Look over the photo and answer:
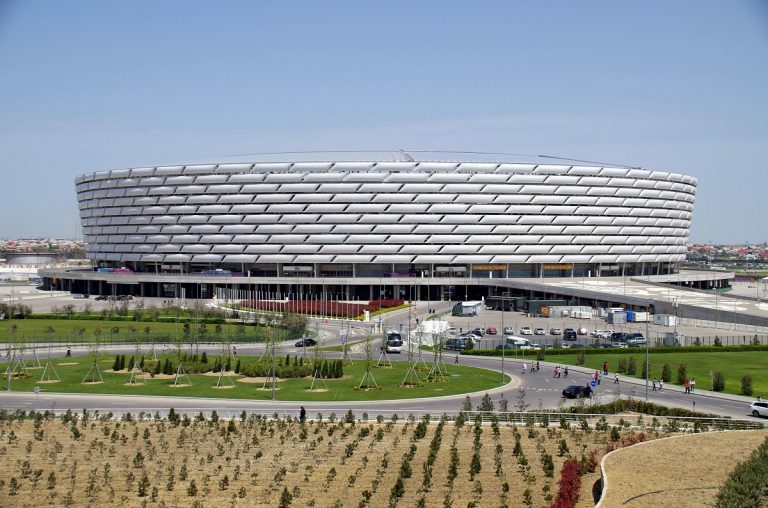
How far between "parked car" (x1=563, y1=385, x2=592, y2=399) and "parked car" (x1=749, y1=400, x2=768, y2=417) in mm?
8637

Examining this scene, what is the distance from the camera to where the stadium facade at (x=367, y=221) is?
12862 centimetres

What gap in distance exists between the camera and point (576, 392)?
5038 cm

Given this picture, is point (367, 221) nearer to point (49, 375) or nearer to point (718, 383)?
point (49, 375)

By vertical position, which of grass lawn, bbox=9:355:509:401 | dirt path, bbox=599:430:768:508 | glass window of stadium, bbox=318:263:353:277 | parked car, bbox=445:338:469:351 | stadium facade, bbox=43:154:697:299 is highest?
stadium facade, bbox=43:154:697:299

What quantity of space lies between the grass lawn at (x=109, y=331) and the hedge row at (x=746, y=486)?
47609mm

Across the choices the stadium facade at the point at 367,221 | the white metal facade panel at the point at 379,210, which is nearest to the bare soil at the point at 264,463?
the stadium facade at the point at 367,221

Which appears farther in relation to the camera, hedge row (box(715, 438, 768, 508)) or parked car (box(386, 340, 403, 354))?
parked car (box(386, 340, 403, 354))

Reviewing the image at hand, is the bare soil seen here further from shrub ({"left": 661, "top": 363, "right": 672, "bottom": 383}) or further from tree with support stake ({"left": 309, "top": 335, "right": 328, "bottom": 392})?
shrub ({"left": 661, "top": 363, "right": 672, "bottom": 383})

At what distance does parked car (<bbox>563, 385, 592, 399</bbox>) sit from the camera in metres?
50.1

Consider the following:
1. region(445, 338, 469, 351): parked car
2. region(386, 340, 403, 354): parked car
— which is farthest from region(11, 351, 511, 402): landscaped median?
region(445, 338, 469, 351): parked car

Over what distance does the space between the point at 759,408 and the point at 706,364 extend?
20096 mm

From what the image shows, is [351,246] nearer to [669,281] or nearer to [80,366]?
[669,281]

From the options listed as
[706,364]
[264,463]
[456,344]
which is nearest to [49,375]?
[264,463]

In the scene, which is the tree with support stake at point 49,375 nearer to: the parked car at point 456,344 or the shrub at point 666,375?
the parked car at point 456,344
